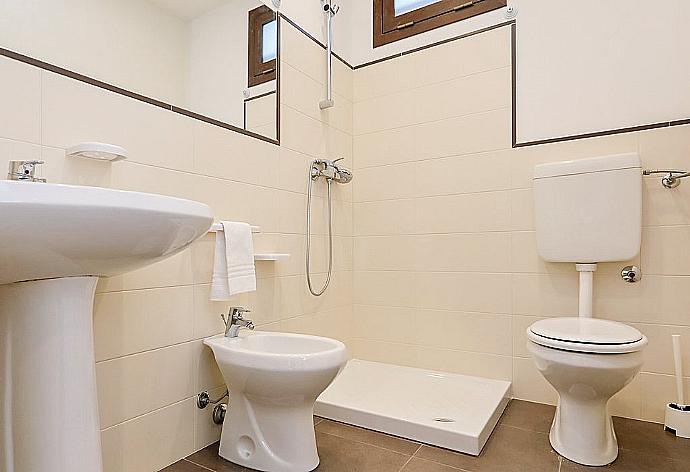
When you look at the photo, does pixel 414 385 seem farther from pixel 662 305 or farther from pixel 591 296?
pixel 662 305

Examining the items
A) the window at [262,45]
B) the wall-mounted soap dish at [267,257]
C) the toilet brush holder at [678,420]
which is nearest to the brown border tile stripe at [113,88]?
the window at [262,45]

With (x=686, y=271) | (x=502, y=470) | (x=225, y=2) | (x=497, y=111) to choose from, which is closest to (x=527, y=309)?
(x=686, y=271)

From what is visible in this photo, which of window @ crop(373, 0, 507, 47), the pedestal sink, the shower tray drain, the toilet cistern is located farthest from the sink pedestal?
window @ crop(373, 0, 507, 47)

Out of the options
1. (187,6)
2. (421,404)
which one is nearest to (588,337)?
(421,404)

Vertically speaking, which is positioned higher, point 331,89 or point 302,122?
point 331,89

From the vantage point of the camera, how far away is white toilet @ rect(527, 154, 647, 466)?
143cm

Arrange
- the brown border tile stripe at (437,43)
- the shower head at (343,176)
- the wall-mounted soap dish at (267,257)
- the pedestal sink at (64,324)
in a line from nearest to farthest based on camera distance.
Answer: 1. the pedestal sink at (64,324)
2. the wall-mounted soap dish at (267,257)
3. the brown border tile stripe at (437,43)
4. the shower head at (343,176)

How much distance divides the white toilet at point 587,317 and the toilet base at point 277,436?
82 cm

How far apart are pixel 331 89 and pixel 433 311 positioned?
130cm

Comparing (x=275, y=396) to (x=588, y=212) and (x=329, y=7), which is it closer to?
(x=588, y=212)

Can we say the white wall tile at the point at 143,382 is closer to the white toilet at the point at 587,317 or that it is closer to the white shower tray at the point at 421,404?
the white shower tray at the point at 421,404

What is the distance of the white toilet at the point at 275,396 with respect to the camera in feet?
4.46

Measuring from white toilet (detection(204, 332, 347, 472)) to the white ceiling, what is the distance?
3.96ft

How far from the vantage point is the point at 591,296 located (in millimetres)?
1912
